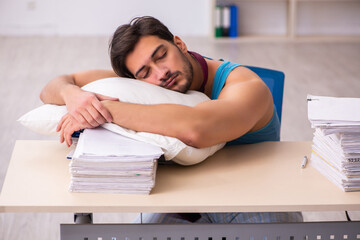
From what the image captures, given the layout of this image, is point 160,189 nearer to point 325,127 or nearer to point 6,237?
point 325,127

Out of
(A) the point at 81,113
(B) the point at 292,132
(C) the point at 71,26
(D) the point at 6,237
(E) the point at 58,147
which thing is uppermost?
(C) the point at 71,26

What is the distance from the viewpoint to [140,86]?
1590 millimetres

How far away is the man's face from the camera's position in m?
1.71

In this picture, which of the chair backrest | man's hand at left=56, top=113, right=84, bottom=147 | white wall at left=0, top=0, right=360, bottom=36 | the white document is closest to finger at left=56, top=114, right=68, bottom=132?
man's hand at left=56, top=113, right=84, bottom=147

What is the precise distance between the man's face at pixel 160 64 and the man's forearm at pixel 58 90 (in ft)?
0.72

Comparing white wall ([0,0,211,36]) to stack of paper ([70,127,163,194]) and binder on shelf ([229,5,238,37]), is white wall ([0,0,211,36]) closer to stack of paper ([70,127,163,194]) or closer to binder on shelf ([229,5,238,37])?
binder on shelf ([229,5,238,37])

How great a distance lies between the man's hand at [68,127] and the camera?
1.48 metres

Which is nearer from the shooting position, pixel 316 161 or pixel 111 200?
pixel 111 200

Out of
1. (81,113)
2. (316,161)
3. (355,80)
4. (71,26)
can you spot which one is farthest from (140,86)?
(71,26)

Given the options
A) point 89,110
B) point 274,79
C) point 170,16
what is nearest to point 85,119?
point 89,110

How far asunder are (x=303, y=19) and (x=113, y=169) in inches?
223

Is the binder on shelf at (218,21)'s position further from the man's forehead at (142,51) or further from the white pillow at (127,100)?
the white pillow at (127,100)

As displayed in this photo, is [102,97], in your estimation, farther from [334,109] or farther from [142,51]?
[334,109]

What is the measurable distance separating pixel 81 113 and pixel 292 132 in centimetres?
237
